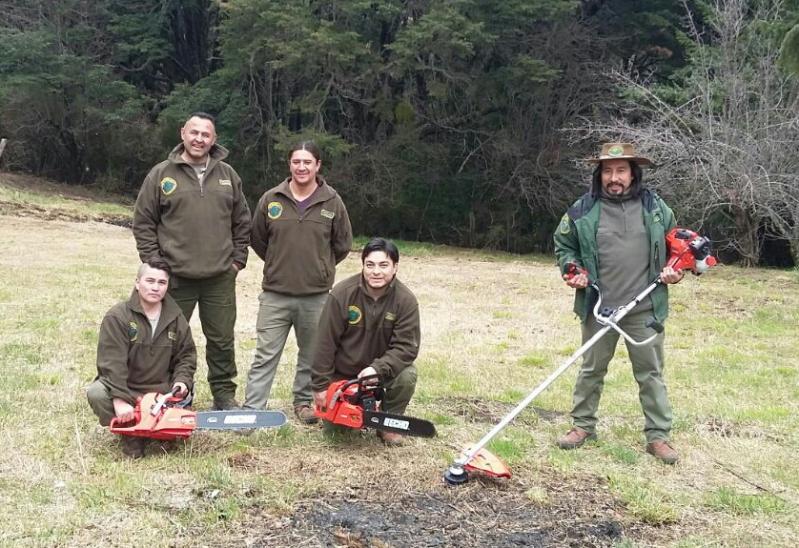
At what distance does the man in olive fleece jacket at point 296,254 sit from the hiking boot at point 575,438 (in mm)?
1641

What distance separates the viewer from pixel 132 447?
4434 mm

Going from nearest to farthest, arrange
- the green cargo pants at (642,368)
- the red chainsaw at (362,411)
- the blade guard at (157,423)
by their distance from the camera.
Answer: the blade guard at (157,423), the red chainsaw at (362,411), the green cargo pants at (642,368)

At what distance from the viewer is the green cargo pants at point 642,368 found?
191 inches

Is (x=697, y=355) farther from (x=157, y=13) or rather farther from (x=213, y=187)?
(x=157, y=13)

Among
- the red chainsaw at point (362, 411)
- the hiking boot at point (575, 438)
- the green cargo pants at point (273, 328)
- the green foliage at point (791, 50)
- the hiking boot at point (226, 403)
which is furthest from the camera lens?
the green foliage at point (791, 50)

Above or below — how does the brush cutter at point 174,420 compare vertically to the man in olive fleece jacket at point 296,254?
below

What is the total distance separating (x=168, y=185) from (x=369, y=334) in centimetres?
156

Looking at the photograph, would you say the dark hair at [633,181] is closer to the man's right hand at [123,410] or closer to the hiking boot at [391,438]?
the hiking boot at [391,438]

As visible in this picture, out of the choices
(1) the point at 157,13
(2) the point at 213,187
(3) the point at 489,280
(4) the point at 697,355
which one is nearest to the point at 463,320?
(4) the point at 697,355

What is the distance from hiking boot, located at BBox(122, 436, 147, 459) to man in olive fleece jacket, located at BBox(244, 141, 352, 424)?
0.90m

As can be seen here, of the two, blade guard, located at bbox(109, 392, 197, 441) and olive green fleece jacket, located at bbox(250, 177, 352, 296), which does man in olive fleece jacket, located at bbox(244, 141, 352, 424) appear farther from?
blade guard, located at bbox(109, 392, 197, 441)

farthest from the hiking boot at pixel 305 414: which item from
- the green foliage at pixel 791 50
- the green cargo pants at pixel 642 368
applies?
the green foliage at pixel 791 50

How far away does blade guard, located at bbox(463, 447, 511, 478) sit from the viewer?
4125 millimetres

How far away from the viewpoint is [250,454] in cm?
447
